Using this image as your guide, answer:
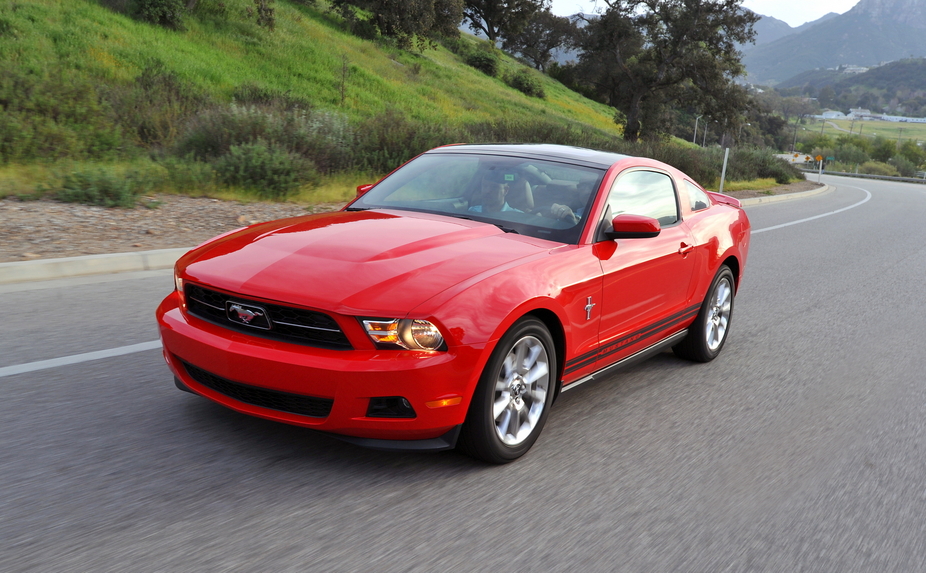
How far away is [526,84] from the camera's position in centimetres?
5819

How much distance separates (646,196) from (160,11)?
31.7 m

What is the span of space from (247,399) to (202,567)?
916 millimetres

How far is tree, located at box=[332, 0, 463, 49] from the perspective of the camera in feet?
144

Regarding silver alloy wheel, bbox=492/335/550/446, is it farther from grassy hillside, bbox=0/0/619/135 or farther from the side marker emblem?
grassy hillside, bbox=0/0/619/135

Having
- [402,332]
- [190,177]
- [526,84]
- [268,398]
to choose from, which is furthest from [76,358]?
[526,84]

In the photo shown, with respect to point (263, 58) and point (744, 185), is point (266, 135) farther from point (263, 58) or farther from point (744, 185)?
point (263, 58)

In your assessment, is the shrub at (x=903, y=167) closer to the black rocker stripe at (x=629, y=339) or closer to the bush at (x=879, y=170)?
the bush at (x=879, y=170)

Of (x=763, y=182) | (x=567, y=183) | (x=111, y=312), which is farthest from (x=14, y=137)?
(x=763, y=182)

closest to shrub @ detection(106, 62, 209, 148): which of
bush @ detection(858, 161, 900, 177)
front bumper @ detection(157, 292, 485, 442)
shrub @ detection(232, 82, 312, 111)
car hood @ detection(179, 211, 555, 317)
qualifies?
shrub @ detection(232, 82, 312, 111)

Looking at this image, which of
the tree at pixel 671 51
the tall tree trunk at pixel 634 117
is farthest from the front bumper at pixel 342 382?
the tall tree trunk at pixel 634 117

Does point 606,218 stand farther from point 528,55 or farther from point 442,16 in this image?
point 528,55

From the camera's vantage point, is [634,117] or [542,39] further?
[542,39]

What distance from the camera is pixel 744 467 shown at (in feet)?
12.9

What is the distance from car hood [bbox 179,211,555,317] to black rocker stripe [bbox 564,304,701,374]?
63 centimetres
